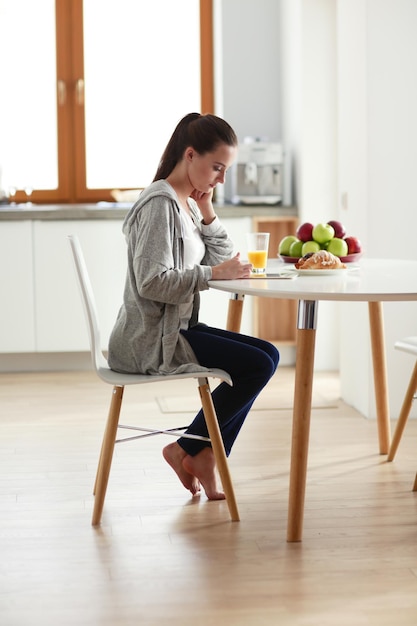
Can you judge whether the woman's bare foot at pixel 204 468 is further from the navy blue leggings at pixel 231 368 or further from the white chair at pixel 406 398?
the white chair at pixel 406 398

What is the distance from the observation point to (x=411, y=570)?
230 centimetres

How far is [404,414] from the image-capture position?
10.5 ft

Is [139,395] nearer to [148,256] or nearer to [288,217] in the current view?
[288,217]

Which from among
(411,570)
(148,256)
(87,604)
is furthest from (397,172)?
(87,604)

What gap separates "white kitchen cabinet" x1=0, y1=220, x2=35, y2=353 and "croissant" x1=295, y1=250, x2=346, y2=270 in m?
2.41

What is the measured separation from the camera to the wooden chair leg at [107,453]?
8.58 ft

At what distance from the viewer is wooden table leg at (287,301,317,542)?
245cm

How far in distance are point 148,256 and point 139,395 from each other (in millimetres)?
1986

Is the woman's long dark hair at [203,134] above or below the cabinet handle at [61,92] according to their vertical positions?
below

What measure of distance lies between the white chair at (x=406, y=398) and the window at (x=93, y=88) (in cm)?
280

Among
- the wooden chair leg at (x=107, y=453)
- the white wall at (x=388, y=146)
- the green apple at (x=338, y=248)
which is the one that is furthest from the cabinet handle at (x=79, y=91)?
the wooden chair leg at (x=107, y=453)

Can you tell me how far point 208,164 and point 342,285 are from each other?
514mm

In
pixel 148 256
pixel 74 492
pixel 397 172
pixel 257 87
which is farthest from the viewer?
pixel 257 87

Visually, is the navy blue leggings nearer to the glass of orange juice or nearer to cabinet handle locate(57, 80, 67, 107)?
the glass of orange juice
